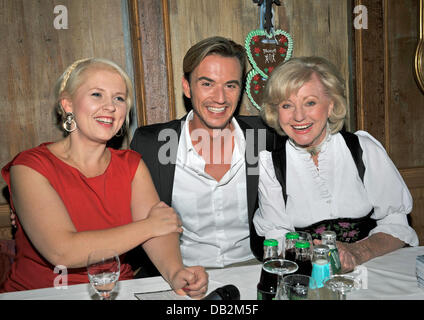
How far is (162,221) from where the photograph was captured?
1.71m

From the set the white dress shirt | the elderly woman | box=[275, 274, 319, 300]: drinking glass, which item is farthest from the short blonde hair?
box=[275, 274, 319, 300]: drinking glass

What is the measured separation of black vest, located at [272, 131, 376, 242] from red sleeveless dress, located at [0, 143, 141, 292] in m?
0.88

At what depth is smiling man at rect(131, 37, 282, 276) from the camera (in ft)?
7.54

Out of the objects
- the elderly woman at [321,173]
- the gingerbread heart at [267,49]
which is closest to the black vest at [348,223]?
the elderly woman at [321,173]

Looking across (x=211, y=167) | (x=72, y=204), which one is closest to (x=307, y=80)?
(x=211, y=167)

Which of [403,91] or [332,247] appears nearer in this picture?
[332,247]

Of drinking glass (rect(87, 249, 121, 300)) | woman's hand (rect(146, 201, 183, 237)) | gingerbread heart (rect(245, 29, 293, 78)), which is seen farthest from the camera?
gingerbread heart (rect(245, 29, 293, 78))

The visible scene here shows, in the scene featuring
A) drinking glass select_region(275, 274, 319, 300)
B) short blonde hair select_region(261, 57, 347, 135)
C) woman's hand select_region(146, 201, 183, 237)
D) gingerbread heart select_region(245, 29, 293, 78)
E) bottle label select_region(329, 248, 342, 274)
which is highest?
gingerbread heart select_region(245, 29, 293, 78)

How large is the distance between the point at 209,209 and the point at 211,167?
0.93ft

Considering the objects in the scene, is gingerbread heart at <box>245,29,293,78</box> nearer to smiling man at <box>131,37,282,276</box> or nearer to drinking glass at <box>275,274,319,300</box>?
smiling man at <box>131,37,282,276</box>

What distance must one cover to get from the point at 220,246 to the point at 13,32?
2178 millimetres

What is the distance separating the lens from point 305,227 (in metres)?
2.10

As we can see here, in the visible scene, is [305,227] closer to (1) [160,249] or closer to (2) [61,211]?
(1) [160,249]

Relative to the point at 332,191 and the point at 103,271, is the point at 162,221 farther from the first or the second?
the point at 332,191
